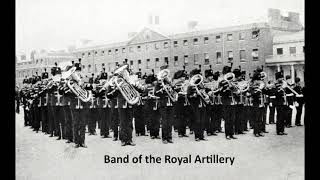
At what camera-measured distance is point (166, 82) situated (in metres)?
8.95

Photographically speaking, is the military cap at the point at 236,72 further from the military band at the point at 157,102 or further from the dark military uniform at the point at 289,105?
the dark military uniform at the point at 289,105

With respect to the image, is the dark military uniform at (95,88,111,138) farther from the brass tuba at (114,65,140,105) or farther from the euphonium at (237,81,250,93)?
the euphonium at (237,81,250,93)

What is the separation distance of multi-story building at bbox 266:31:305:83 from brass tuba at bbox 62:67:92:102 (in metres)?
2.63

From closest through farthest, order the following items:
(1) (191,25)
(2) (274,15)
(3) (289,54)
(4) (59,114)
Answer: (3) (289,54)
(2) (274,15)
(1) (191,25)
(4) (59,114)

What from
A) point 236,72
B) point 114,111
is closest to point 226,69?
point 236,72

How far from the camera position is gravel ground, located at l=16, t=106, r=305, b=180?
842 cm

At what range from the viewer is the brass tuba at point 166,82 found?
8883 millimetres

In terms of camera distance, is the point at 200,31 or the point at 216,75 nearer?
the point at 200,31

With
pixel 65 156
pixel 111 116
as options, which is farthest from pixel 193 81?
pixel 65 156

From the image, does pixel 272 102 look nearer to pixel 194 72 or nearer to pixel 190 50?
pixel 194 72

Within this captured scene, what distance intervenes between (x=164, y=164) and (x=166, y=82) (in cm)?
120

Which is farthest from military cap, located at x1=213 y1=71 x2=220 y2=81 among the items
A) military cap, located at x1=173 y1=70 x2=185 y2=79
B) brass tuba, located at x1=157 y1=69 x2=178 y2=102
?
brass tuba, located at x1=157 y1=69 x2=178 y2=102

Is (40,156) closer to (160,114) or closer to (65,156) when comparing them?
(65,156)

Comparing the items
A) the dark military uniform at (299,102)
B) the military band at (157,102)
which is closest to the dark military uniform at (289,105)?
the military band at (157,102)
